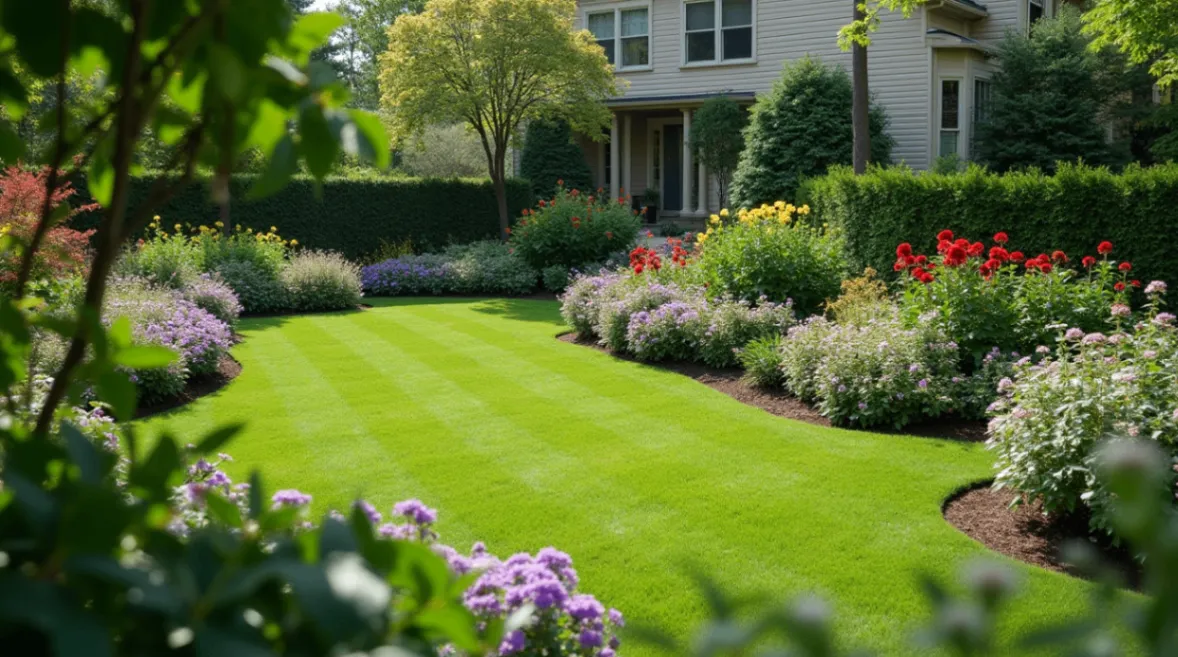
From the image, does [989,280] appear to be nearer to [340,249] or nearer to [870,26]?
[870,26]

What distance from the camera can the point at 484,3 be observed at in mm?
19391

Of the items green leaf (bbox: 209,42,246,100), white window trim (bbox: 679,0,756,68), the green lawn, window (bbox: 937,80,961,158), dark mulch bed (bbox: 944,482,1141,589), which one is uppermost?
white window trim (bbox: 679,0,756,68)

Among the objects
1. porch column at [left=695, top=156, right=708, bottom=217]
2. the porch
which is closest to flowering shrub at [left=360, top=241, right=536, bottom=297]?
porch column at [left=695, top=156, right=708, bottom=217]

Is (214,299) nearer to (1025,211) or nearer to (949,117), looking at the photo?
(1025,211)

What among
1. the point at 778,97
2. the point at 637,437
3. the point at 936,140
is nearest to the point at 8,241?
the point at 637,437

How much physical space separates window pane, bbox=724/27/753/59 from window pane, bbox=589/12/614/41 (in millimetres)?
3195

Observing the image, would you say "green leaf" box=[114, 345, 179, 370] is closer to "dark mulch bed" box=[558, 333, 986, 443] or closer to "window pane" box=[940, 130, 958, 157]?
"dark mulch bed" box=[558, 333, 986, 443]

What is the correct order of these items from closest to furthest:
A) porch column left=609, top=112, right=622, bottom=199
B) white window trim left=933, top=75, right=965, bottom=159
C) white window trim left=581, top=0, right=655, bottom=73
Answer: white window trim left=933, top=75, right=965, bottom=159 → white window trim left=581, top=0, right=655, bottom=73 → porch column left=609, top=112, right=622, bottom=199

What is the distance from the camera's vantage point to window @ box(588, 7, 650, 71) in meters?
25.7

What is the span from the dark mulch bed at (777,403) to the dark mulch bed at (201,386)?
4.17m

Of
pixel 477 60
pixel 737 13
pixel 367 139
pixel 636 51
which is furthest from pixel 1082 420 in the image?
pixel 636 51

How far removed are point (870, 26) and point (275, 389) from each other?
28.6ft

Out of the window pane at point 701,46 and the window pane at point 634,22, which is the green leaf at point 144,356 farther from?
the window pane at point 634,22

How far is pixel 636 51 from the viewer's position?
25922 mm
